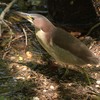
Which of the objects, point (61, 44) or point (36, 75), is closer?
point (61, 44)

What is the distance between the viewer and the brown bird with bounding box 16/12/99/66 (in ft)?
14.0

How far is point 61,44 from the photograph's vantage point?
169 inches

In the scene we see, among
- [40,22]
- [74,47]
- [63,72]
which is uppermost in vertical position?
[40,22]

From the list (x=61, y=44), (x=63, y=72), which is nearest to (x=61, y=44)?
(x=61, y=44)

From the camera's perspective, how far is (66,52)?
4297 mm

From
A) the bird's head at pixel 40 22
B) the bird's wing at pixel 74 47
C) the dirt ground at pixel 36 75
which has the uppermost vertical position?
the bird's head at pixel 40 22

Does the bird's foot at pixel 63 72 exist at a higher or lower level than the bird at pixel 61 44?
lower

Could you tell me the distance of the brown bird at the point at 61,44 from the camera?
427cm

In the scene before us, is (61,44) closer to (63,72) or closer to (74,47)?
(74,47)

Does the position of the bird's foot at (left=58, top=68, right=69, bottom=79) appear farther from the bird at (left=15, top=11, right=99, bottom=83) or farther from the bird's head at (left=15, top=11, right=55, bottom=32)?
the bird's head at (left=15, top=11, right=55, bottom=32)

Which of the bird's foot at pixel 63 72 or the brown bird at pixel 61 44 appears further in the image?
the bird's foot at pixel 63 72

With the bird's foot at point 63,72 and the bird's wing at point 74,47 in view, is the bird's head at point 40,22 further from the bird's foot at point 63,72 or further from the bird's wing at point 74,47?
the bird's foot at point 63,72

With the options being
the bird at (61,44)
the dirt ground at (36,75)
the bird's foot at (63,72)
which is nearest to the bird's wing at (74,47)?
the bird at (61,44)

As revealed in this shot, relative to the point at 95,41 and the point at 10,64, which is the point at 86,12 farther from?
the point at 10,64
